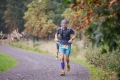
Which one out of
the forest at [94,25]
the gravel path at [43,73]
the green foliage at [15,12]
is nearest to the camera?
the forest at [94,25]

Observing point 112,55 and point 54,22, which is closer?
point 112,55

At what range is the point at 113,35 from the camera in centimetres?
346

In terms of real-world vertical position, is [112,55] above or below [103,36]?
below

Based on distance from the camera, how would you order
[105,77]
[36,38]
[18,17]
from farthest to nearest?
[18,17] → [36,38] → [105,77]

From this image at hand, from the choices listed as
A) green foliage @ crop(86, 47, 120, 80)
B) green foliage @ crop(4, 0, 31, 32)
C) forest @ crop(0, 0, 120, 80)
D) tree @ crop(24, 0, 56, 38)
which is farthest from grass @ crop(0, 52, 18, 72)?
green foliage @ crop(4, 0, 31, 32)

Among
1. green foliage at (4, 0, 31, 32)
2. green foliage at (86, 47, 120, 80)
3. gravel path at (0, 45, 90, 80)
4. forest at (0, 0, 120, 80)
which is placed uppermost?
green foliage at (4, 0, 31, 32)

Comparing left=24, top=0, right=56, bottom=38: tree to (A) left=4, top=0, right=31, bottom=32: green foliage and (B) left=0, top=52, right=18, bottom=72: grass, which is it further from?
(B) left=0, top=52, right=18, bottom=72: grass

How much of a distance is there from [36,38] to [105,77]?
114 ft

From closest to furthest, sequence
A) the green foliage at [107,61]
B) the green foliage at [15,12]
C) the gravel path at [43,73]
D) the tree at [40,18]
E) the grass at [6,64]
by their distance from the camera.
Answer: the green foliage at [107,61] → the gravel path at [43,73] → the grass at [6,64] → the tree at [40,18] → the green foliage at [15,12]

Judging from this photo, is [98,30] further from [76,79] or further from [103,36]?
[76,79]

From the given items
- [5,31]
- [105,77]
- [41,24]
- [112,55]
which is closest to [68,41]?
[112,55]

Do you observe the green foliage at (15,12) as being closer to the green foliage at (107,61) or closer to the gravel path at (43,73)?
the gravel path at (43,73)

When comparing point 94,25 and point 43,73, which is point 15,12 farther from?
point 94,25

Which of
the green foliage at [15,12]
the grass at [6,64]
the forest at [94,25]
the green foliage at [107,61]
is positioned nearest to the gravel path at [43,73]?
the grass at [6,64]
